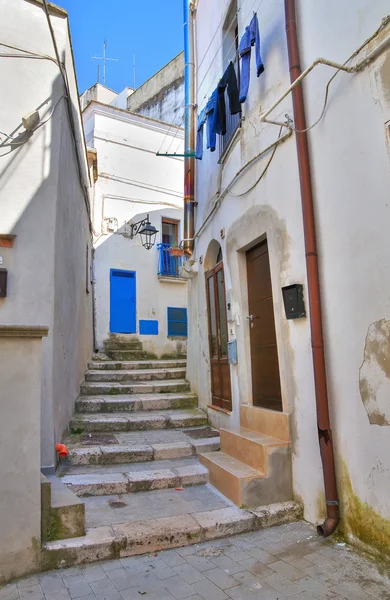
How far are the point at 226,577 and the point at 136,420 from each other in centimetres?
334

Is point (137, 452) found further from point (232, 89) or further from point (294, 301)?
point (232, 89)

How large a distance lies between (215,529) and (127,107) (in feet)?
55.6

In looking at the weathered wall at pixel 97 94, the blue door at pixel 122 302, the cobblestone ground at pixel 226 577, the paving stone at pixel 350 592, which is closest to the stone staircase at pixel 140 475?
the cobblestone ground at pixel 226 577

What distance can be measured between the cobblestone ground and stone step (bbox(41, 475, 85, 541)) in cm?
26

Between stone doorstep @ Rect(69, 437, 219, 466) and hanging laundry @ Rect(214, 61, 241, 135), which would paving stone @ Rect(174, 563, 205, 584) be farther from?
hanging laundry @ Rect(214, 61, 241, 135)

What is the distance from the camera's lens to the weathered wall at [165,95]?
14.0 metres

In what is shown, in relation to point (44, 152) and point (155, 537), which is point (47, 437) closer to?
point (155, 537)

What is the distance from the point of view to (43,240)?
4625 mm

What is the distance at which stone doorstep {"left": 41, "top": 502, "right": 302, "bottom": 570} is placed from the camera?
10.1ft

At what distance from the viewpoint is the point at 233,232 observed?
5.65 metres

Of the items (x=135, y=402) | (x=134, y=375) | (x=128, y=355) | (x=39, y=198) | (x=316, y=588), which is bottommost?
(x=316, y=588)

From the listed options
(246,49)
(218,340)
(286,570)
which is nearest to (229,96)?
(246,49)

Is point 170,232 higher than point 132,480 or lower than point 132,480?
higher

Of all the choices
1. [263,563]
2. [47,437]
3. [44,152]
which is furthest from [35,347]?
[44,152]
